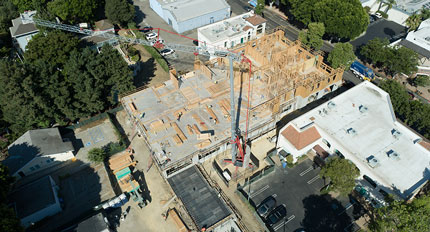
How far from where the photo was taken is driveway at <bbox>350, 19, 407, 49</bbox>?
99.4 m

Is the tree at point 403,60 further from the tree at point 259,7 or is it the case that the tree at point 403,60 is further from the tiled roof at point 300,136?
the tree at point 259,7

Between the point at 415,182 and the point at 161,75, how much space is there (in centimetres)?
6779

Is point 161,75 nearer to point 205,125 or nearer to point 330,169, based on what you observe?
point 205,125

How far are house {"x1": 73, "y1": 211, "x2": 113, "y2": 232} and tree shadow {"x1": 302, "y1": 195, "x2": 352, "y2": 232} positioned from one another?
3586 cm

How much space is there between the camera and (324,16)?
305ft

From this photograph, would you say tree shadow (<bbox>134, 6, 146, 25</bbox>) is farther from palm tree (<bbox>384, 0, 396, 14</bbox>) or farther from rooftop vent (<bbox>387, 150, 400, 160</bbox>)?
rooftop vent (<bbox>387, 150, 400, 160</bbox>)

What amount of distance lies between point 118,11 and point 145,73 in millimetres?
29368

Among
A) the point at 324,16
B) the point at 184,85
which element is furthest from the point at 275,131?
the point at 324,16

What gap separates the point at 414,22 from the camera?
96.2 metres

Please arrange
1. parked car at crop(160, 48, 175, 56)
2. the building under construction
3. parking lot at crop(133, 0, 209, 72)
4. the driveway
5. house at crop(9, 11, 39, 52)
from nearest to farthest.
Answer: the building under construction, house at crop(9, 11, 39, 52), parking lot at crop(133, 0, 209, 72), parked car at crop(160, 48, 175, 56), the driveway

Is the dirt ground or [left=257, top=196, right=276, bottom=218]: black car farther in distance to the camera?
[left=257, top=196, right=276, bottom=218]: black car

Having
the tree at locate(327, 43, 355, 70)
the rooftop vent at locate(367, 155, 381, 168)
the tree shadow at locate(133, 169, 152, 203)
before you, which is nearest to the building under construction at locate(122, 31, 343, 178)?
the tree shadow at locate(133, 169, 152, 203)

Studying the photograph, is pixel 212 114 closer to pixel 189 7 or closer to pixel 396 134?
pixel 396 134

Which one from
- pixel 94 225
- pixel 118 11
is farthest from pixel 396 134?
pixel 118 11
